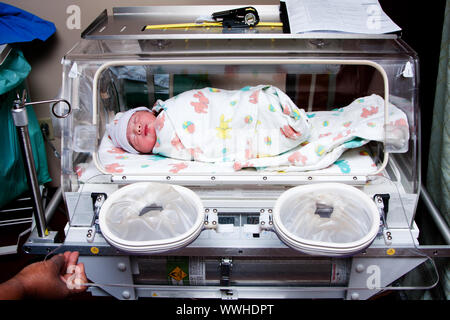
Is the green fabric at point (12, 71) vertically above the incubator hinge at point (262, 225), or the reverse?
the green fabric at point (12, 71)

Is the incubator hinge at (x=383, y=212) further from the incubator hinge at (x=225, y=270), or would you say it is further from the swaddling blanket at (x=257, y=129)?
the incubator hinge at (x=225, y=270)

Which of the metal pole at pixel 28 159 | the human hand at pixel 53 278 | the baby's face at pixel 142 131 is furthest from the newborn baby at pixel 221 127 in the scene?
the human hand at pixel 53 278

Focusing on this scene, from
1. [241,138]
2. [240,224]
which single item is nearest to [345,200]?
[240,224]

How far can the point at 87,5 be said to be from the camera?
185 cm

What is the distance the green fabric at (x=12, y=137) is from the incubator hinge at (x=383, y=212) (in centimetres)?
148

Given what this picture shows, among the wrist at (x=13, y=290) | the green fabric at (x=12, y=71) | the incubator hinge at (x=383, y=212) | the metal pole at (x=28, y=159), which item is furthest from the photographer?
the green fabric at (x=12, y=71)

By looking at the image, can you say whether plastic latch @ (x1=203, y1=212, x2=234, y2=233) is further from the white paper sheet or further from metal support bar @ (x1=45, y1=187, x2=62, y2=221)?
the white paper sheet

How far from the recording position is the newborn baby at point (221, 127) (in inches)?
52.5

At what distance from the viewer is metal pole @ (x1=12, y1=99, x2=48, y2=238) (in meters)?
0.98

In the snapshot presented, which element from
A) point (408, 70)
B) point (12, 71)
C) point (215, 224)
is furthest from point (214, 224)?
point (12, 71)

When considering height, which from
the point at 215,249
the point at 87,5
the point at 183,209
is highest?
the point at 87,5

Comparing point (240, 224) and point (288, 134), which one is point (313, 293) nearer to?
point (240, 224)

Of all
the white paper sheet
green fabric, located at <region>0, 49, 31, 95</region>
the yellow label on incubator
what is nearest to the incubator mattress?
the yellow label on incubator
